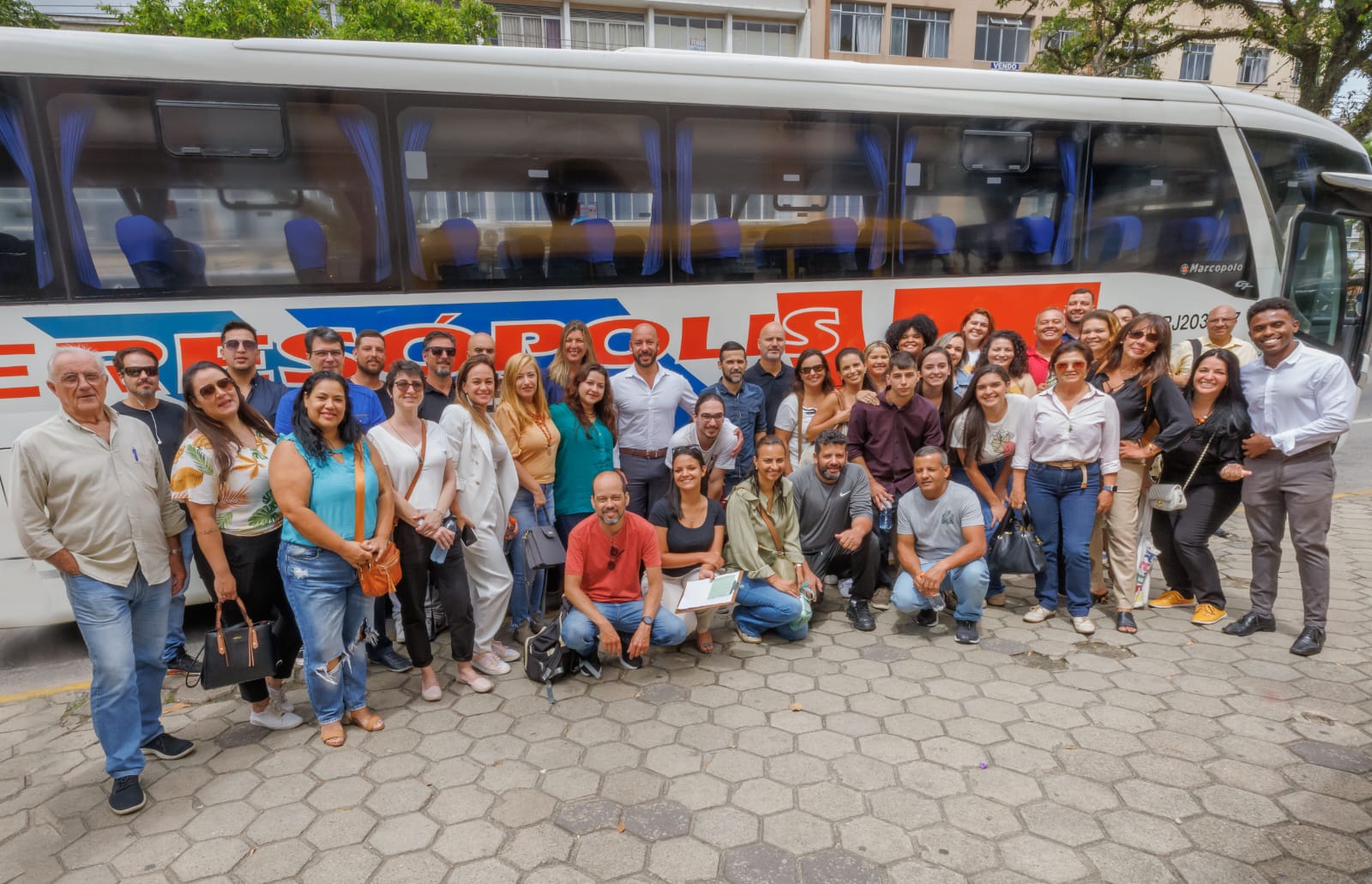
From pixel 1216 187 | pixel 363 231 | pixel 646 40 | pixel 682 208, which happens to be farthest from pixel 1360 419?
pixel 646 40

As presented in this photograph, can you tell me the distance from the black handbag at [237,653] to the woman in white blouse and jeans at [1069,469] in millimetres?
4345

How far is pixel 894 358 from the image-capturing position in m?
4.97

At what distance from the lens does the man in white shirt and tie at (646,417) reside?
5000 millimetres

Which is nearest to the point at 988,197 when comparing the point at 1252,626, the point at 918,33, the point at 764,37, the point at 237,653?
the point at 1252,626

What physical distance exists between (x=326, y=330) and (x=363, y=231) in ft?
2.73

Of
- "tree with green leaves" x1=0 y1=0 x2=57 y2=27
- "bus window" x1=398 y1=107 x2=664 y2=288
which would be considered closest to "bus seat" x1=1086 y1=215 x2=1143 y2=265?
"bus window" x1=398 y1=107 x2=664 y2=288

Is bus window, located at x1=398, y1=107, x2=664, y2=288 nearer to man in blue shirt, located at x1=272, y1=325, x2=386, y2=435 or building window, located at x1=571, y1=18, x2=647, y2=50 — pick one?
man in blue shirt, located at x1=272, y1=325, x2=386, y2=435

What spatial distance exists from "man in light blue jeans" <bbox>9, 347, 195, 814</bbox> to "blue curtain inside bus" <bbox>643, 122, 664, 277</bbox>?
3.23 meters

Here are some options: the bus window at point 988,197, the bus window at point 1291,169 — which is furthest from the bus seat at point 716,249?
the bus window at point 1291,169

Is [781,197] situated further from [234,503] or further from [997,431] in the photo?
[234,503]

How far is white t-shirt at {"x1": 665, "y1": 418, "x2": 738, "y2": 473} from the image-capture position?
4926mm

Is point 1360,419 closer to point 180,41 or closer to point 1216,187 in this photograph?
point 1216,187

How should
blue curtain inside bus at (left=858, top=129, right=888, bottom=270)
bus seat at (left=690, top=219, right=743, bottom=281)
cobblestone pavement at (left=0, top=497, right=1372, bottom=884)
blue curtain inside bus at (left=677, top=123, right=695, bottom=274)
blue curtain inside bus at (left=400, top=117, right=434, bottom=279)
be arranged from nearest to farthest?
1. cobblestone pavement at (left=0, top=497, right=1372, bottom=884)
2. blue curtain inside bus at (left=400, top=117, right=434, bottom=279)
3. blue curtain inside bus at (left=677, top=123, right=695, bottom=274)
4. bus seat at (left=690, top=219, right=743, bottom=281)
5. blue curtain inside bus at (left=858, top=129, right=888, bottom=270)

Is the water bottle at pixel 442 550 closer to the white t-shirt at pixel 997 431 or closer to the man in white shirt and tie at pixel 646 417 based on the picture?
the man in white shirt and tie at pixel 646 417
